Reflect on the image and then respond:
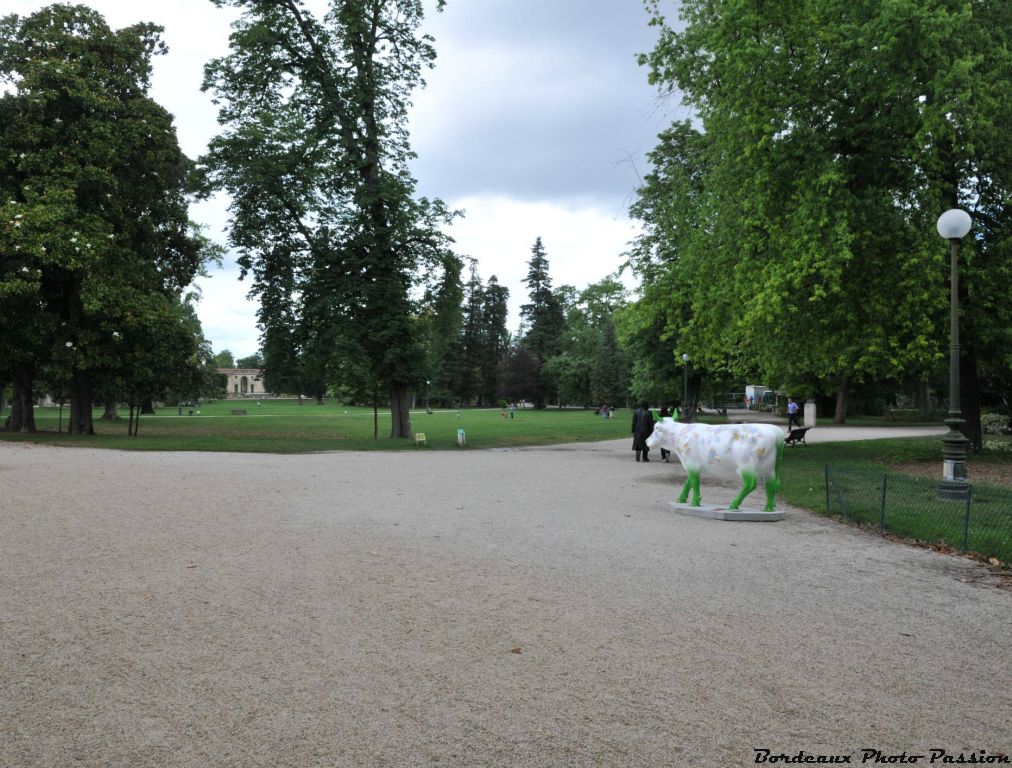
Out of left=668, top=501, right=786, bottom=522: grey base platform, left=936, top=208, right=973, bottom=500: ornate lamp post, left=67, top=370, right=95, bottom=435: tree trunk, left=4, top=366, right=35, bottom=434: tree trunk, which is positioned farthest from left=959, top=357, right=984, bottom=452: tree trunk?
left=4, top=366, right=35, bottom=434: tree trunk

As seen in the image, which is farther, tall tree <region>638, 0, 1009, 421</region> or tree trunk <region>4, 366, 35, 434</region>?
tree trunk <region>4, 366, 35, 434</region>

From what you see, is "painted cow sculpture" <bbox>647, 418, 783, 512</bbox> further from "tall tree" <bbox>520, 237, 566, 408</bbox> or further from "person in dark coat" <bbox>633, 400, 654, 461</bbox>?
"tall tree" <bbox>520, 237, 566, 408</bbox>

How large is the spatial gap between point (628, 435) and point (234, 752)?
1378 inches

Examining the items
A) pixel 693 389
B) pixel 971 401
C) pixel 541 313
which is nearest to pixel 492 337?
pixel 541 313

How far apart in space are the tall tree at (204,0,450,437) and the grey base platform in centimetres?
1727

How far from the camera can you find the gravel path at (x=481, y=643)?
Result: 3.52m

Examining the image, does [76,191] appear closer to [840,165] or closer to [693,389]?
[840,165]

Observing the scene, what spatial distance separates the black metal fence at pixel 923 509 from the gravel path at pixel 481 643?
639 mm

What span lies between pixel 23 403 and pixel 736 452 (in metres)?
32.9

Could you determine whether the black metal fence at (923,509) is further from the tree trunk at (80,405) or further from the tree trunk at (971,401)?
the tree trunk at (80,405)

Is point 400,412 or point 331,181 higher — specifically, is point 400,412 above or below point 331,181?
below

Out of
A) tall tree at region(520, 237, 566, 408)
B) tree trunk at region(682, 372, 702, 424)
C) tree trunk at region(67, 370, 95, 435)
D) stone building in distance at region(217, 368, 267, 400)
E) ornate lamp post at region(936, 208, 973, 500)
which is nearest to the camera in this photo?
ornate lamp post at region(936, 208, 973, 500)

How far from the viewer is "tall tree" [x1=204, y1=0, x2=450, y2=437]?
2642 cm

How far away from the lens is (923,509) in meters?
9.98
